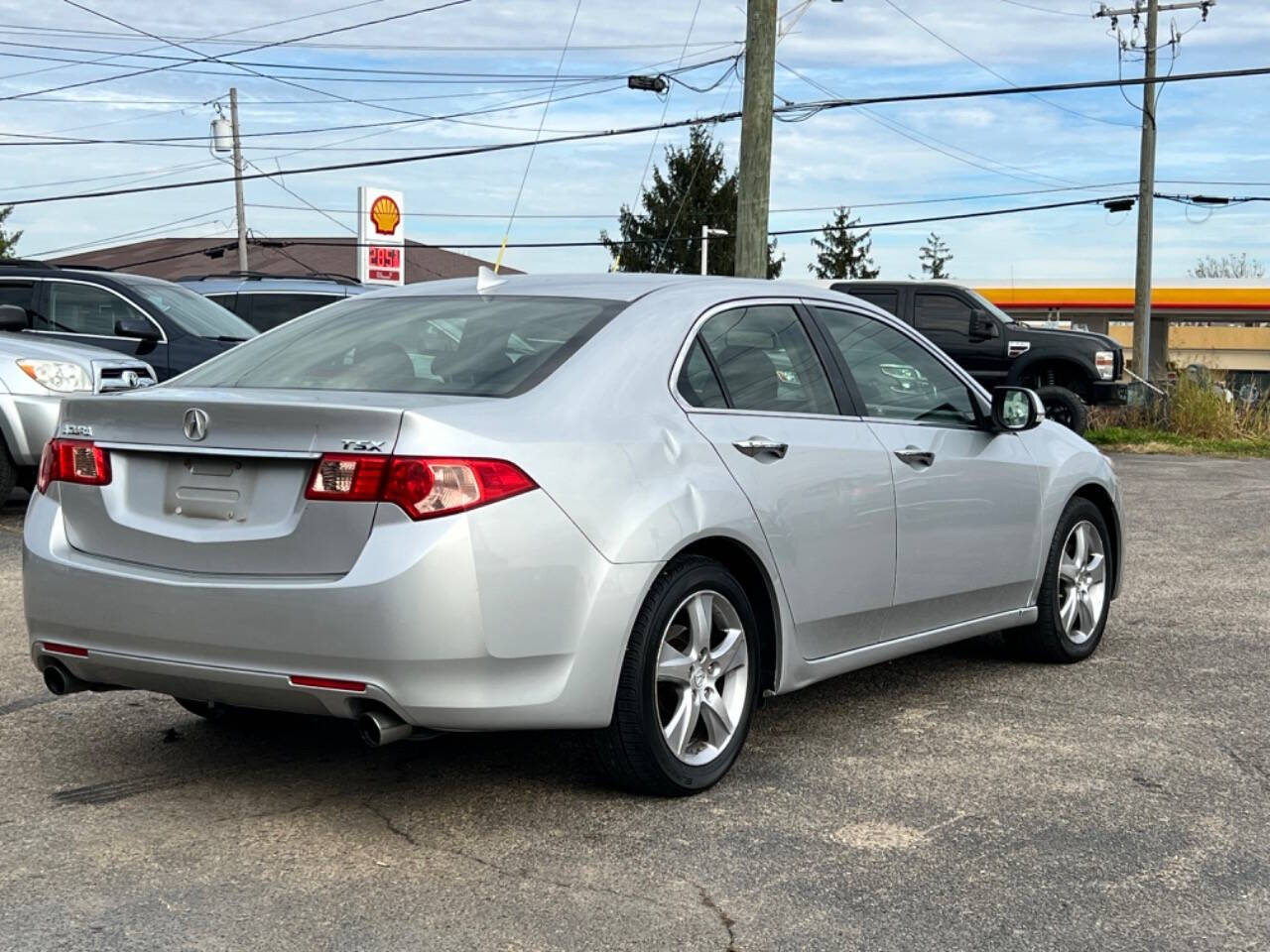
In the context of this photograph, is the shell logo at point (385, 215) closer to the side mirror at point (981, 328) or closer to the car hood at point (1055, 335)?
the side mirror at point (981, 328)

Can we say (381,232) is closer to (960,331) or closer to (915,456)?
(960,331)

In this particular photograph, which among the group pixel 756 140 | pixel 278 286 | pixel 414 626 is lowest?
pixel 414 626

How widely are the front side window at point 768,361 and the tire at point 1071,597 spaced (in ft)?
5.38

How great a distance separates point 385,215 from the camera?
113 feet

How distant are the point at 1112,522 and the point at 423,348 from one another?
142 inches

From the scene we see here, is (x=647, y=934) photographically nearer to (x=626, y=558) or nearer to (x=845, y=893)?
(x=845, y=893)

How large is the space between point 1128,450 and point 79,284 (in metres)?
14.2

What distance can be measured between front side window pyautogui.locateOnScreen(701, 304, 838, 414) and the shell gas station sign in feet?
90.6

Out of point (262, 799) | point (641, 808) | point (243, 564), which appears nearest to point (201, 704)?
point (262, 799)

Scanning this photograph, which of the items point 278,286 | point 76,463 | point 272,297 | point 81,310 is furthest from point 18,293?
point 76,463

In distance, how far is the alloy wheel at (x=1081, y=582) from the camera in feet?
21.8

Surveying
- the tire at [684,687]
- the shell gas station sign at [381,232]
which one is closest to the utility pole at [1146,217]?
the shell gas station sign at [381,232]

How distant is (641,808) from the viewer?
4.54 meters

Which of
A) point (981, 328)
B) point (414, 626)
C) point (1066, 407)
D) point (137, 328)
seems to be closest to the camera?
point (414, 626)
